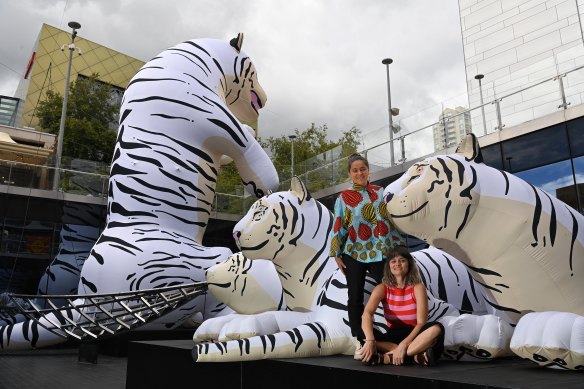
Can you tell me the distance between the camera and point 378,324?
9.38 ft

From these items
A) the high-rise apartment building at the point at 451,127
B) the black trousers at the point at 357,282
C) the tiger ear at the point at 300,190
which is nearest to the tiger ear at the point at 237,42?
the high-rise apartment building at the point at 451,127

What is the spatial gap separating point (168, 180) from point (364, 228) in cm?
446

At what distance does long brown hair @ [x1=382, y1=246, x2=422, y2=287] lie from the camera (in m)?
2.58

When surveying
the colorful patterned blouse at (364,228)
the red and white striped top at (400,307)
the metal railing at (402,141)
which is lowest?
the red and white striped top at (400,307)

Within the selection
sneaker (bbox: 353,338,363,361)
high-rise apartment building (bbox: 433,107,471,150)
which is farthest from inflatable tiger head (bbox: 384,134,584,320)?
high-rise apartment building (bbox: 433,107,471,150)

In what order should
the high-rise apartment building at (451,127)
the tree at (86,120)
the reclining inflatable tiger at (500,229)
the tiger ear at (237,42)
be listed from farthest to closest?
the tree at (86,120) < the high-rise apartment building at (451,127) < the tiger ear at (237,42) < the reclining inflatable tiger at (500,229)

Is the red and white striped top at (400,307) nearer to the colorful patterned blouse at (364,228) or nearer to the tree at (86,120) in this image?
the colorful patterned blouse at (364,228)

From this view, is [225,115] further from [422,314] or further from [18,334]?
[422,314]

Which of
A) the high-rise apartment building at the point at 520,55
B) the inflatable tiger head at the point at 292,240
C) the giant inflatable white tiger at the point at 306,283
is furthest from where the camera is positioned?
the high-rise apartment building at the point at 520,55

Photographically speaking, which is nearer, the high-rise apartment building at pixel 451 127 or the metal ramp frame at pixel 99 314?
the metal ramp frame at pixel 99 314

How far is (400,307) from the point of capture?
259cm

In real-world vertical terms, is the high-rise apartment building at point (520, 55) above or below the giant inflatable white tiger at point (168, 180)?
above

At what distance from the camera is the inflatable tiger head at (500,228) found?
2.33 metres

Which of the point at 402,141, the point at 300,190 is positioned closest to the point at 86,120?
the point at 402,141
